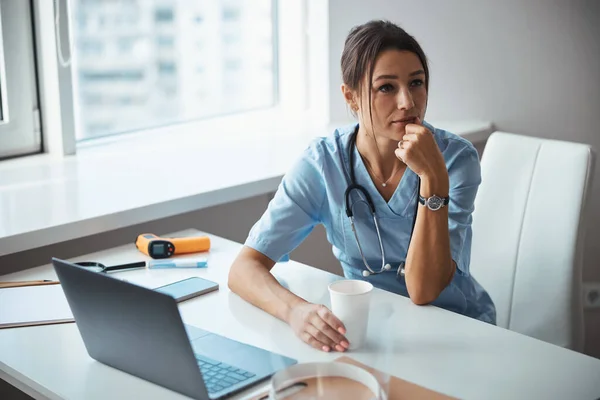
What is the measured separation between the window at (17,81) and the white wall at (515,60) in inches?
38.5

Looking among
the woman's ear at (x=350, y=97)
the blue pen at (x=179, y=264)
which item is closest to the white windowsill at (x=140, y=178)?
the blue pen at (x=179, y=264)

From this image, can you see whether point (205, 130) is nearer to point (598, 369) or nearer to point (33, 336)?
point (33, 336)

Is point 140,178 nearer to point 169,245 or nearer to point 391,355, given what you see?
point 169,245

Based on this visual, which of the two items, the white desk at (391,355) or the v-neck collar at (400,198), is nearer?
the white desk at (391,355)

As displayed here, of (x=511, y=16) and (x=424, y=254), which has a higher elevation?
(x=511, y=16)

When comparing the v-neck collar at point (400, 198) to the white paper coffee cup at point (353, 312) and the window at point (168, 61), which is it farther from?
the window at point (168, 61)

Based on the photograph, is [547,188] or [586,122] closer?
[547,188]

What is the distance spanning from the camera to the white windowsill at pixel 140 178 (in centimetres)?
196

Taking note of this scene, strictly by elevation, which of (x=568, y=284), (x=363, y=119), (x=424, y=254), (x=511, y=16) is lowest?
(x=568, y=284)

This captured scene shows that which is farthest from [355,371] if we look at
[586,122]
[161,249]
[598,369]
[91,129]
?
[586,122]

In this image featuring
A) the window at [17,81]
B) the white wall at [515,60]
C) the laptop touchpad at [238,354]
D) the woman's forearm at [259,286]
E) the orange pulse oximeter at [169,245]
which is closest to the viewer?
the laptop touchpad at [238,354]

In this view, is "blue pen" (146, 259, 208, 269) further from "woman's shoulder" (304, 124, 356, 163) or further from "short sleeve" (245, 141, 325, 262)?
"woman's shoulder" (304, 124, 356, 163)

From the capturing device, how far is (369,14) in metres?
2.80

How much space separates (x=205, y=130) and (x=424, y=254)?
1403 millimetres
